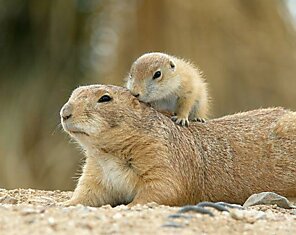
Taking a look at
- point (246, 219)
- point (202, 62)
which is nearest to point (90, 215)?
point (246, 219)

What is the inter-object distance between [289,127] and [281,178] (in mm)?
551

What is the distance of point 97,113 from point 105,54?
376 inches

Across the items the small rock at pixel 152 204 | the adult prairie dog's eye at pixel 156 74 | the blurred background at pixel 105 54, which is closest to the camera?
the small rock at pixel 152 204

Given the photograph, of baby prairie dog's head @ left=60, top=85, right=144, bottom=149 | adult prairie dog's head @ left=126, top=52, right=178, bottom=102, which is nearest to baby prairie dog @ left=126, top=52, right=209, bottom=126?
adult prairie dog's head @ left=126, top=52, right=178, bottom=102

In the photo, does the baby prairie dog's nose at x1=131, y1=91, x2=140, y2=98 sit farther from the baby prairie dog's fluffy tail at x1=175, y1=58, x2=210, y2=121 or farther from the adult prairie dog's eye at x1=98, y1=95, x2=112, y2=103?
the baby prairie dog's fluffy tail at x1=175, y1=58, x2=210, y2=121

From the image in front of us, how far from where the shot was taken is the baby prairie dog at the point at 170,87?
8.03 meters

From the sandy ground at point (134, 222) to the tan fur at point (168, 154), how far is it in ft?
2.75

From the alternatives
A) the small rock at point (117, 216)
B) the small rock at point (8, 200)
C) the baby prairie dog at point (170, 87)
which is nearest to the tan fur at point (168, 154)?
the baby prairie dog at point (170, 87)

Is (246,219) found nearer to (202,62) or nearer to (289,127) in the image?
(289,127)

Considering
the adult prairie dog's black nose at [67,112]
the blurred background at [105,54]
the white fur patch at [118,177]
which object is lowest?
the white fur patch at [118,177]

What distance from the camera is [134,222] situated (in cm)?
545

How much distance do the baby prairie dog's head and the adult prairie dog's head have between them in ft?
1.24

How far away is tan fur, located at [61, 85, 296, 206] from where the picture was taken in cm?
706

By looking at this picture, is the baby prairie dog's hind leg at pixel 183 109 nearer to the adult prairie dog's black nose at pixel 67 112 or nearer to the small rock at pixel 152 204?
the adult prairie dog's black nose at pixel 67 112
